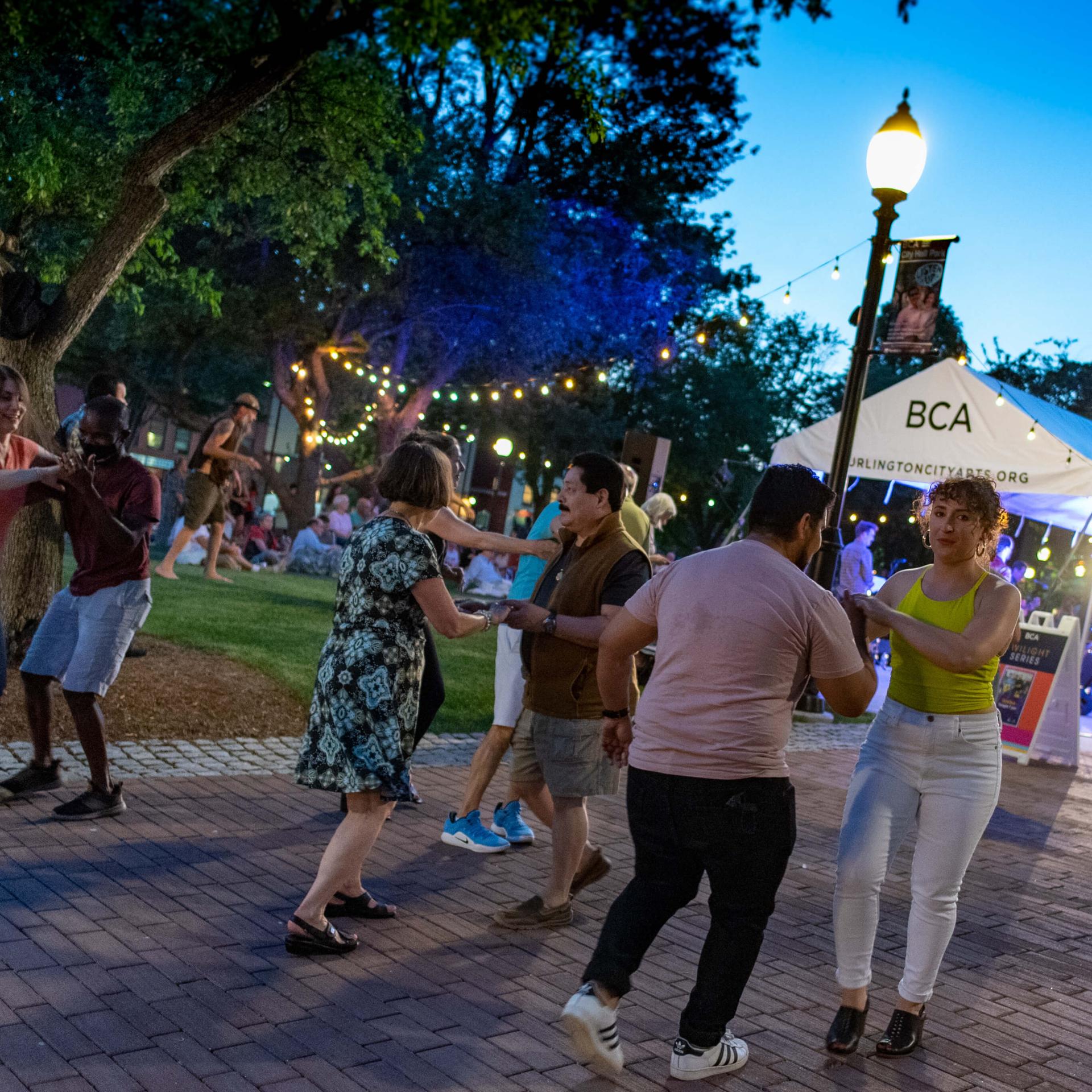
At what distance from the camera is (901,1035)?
13.7ft

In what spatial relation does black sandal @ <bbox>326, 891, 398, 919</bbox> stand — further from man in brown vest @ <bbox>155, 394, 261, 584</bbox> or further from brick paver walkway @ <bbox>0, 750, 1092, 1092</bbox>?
man in brown vest @ <bbox>155, 394, 261, 584</bbox>

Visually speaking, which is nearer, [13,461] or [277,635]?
[13,461]

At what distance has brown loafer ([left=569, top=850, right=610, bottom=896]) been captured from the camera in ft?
17.5

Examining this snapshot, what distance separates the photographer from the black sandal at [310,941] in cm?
428

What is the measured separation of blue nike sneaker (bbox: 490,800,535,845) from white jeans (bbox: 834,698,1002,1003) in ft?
7.95

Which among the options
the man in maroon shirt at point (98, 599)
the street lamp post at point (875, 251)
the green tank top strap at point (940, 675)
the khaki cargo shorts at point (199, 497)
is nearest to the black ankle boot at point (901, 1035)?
the green tank top strap at point (940, 675)

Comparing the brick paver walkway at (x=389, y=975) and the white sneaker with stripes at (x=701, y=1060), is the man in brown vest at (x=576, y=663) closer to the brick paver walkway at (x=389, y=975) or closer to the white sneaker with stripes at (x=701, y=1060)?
the brick paver walkway at (x=389, y=975)

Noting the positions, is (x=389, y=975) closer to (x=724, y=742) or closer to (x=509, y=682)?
(x=724, y=742)

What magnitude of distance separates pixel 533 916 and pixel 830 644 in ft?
7.05

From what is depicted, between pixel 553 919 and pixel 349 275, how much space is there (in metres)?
22.7

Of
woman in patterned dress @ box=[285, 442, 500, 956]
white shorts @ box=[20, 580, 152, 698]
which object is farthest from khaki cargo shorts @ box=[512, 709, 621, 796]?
white shorts @ box=[20, 580, 152, 698]

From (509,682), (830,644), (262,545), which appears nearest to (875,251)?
(509,682)

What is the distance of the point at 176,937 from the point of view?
4.31 metres

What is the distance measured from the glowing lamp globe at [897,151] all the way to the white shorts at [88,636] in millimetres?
6767
